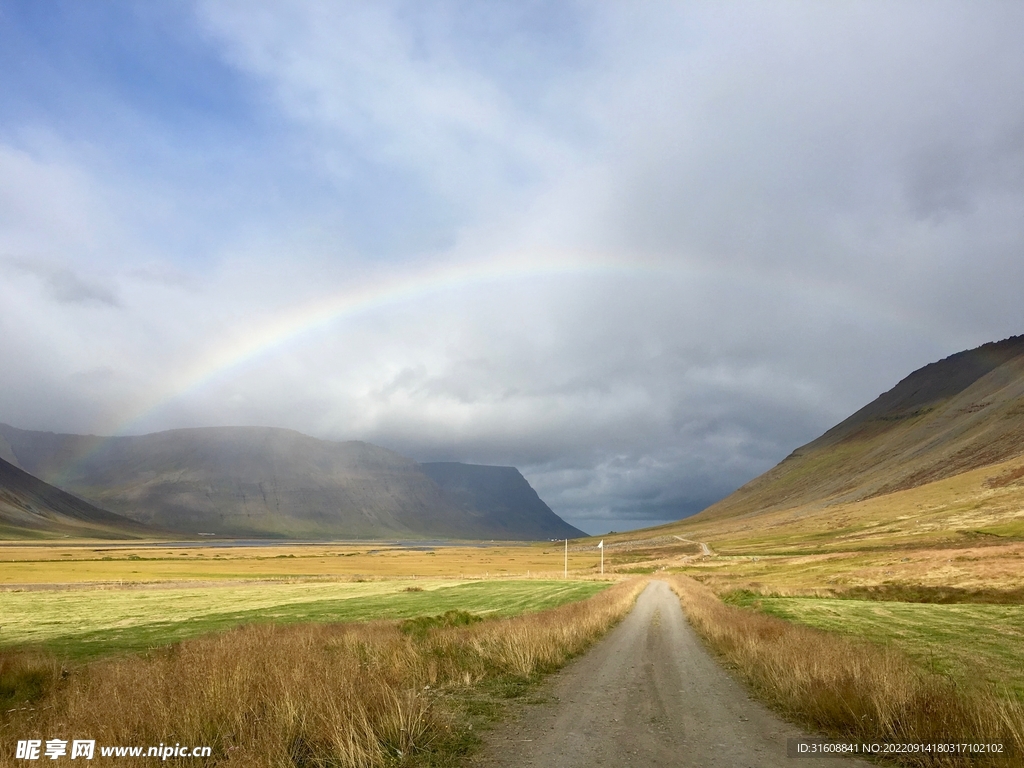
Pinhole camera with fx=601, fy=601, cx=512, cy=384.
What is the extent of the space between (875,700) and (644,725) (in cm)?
416

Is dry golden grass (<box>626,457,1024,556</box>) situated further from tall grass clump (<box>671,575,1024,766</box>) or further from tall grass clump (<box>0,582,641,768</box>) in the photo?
tall grass clump (<box>0,582,641,768</box>)

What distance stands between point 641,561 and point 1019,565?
112418mm

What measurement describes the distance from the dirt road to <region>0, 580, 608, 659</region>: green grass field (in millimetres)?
19300

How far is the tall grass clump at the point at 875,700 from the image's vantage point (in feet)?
29.3

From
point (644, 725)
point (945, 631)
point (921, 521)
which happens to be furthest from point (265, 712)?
point (921, 521)

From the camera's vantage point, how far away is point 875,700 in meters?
10.4

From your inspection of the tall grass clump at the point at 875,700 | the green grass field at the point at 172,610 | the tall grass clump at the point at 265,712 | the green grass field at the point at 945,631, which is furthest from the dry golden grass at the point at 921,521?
the tall grass clump at the point at 265,712

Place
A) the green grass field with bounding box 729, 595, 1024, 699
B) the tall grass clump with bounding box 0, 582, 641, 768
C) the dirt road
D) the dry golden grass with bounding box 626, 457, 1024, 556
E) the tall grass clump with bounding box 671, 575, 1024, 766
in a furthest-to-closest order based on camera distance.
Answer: the dry golden grass with bounding box 626, 457, 1024, 556, the green grass field with bounding box 729, 595, 1024, 699, the dirt road, the tall grass clump with bounding box 671, 575, 1024, 766, the tall grass clump with bounding box 0, 582, 641, 768

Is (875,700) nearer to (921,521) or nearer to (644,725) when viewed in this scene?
(644,725)

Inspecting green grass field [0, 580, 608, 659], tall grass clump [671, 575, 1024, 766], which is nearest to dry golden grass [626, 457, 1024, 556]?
green grass field [0, 580, 608, 659]

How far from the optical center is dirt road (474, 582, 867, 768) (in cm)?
962

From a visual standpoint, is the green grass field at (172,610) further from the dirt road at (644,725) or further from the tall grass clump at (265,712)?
the dirt road at (644,725)

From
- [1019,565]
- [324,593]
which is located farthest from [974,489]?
[324,593]

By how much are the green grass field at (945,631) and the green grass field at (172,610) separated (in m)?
18.6
